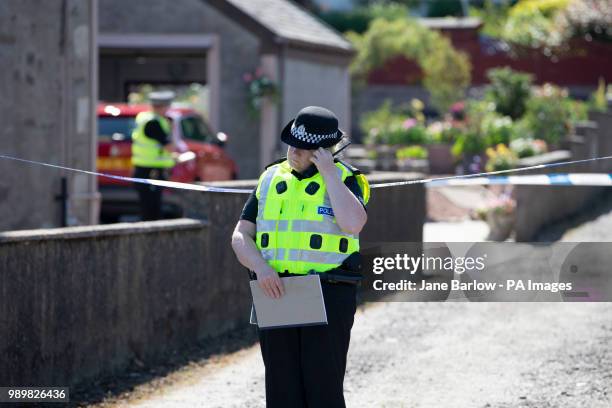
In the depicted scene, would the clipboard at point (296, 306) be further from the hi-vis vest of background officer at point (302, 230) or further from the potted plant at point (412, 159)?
the potted plant at point (412, 159)

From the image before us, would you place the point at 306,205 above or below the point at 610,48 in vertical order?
below

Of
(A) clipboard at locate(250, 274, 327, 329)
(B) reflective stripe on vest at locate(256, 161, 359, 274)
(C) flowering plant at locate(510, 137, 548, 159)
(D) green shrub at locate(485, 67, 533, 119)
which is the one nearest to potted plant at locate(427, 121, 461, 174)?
(D) green shrub at locate(485, 67, 533, 119)

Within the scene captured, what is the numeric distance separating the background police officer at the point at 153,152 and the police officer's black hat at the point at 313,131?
7.73m

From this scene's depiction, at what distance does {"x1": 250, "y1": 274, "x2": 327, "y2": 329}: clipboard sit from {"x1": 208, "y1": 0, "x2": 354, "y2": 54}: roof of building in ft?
48.5

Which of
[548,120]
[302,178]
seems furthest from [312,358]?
[548,120]

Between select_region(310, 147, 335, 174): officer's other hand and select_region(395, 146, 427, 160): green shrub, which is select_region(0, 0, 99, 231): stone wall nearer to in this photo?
select_region(310, 147, 335, 174): officer's other hand

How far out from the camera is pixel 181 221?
30.1ft

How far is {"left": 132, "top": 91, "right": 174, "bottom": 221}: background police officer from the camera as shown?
13.2m

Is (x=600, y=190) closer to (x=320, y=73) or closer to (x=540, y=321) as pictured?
(x=320, y=73)

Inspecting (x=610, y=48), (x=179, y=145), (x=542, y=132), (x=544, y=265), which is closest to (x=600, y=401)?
(x=544, y=265)

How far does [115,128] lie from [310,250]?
35.2ft

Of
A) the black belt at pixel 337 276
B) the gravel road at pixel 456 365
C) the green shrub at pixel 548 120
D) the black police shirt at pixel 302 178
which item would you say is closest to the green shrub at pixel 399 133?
the green shrub at pixel 548 120

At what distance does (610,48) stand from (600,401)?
100ft

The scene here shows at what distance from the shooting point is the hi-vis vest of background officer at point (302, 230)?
557 centimetres
